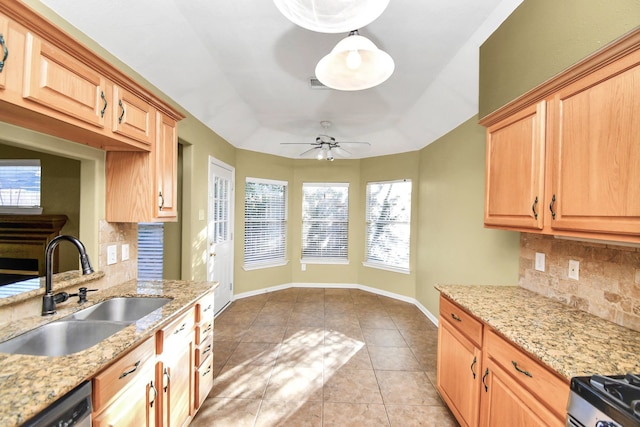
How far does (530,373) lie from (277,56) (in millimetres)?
2831

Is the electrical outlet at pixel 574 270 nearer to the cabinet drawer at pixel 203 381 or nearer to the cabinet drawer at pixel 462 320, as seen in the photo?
the cabinet drawer at pixel 462 320

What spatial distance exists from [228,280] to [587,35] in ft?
14.8

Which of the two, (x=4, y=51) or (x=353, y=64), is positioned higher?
(x=353, y=64)

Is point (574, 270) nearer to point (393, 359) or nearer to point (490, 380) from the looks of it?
point (490, 380)

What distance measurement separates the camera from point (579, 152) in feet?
4.25

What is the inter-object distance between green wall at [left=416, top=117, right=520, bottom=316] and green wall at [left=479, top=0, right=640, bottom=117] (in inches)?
33.0

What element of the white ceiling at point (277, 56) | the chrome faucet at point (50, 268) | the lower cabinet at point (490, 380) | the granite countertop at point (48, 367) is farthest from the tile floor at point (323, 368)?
the white ceiling at point (277, 56)

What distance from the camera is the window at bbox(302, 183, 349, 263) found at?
5.26 m

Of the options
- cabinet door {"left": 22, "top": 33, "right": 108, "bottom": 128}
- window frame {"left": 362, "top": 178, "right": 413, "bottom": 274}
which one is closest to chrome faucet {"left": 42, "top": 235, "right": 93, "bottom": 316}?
cabinet door {"left": 22, "top": 33, "right": 108, "bottom": 128}

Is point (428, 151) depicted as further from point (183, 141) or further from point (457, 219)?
point (183, 141)

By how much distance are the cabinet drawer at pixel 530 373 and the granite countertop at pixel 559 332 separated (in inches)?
2.5

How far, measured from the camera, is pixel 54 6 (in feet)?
4.89

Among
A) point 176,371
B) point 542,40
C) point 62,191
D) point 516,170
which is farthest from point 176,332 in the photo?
point 542,40

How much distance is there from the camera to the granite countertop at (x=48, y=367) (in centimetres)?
80
